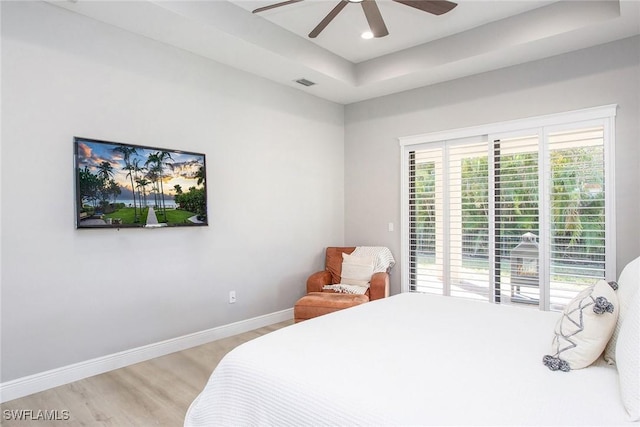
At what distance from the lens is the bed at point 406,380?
3.95 feet

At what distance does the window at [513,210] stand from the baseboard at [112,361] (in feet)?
7.08

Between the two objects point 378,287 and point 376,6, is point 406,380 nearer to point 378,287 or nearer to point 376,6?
point 376,6

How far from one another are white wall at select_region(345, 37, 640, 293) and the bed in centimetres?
219

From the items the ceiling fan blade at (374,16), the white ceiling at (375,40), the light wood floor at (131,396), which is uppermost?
the white ceiling at (375,40)

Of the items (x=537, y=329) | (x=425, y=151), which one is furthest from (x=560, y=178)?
(x=537, y=329)

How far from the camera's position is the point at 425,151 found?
4617mm

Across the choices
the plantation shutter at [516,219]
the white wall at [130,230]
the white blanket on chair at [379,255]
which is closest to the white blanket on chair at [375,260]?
the white blanket on chair at [379,255]

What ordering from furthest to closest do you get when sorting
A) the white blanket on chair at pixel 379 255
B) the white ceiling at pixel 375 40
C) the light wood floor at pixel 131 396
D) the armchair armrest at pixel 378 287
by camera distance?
the white blanket on chair at pixel 379 255, the armchair armrest at pixel 378 287, the white ceiling at pixel 375 40, the light wood floor at pixel 131 396

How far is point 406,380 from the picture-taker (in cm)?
141

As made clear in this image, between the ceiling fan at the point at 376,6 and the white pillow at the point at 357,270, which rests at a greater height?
the ceiling fan at the point at 376,6

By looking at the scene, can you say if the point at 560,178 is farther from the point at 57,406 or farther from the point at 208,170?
the point at 57,406

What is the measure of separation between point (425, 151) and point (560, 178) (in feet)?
4.79

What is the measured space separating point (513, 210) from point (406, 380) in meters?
3.12

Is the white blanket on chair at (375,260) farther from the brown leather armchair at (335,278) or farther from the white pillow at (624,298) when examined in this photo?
the white pillow at (624,298)
